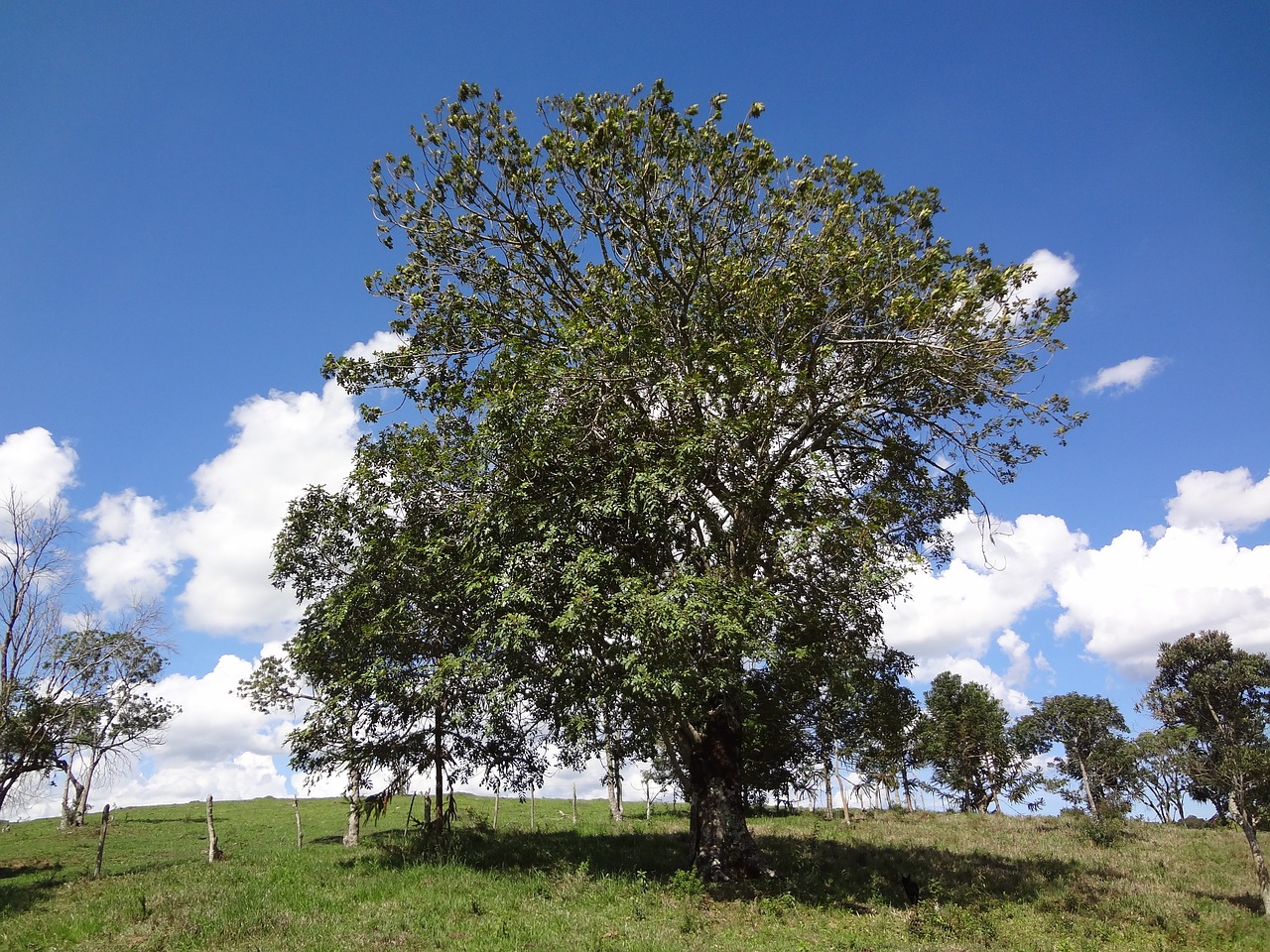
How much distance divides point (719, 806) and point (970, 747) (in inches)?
1896

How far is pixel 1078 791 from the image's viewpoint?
62688 mm

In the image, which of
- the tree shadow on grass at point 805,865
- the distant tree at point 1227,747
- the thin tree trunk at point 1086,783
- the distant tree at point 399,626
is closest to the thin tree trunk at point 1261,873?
the distant tree at point 1227,747

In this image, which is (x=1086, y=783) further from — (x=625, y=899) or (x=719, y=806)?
(x=625, y=899)

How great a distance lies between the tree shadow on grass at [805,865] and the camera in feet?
54.1

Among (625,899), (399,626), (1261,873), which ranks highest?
(399,626)

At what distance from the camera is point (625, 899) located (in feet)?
49.6

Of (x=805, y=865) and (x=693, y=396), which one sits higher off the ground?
(x=693, y=396)

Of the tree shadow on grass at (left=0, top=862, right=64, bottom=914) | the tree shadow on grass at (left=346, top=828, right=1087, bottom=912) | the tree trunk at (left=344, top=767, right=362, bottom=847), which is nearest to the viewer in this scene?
the tree shadow on grass at (left=346, top=828, right=1087, bottom=912)

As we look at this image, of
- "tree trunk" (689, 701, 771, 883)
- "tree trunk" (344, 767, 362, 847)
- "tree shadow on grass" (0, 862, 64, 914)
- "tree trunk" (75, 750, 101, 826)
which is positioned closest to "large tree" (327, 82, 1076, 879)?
"tree trunk" (689, 701, 771, 883)

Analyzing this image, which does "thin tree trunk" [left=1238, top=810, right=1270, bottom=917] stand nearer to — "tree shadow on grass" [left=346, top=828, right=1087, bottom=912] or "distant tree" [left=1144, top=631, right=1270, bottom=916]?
"distant tree" [left=1144, top=631, right=1270, bottom=916]

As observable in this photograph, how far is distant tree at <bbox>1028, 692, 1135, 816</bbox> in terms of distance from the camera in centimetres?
6203

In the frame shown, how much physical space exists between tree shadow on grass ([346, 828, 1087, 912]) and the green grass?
82 millimetres

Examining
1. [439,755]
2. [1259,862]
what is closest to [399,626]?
[439,755]

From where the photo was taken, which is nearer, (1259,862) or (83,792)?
(1259,862)
